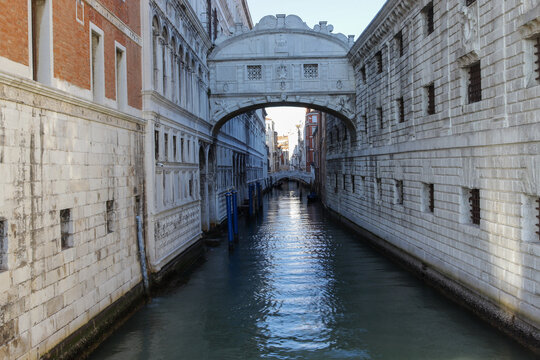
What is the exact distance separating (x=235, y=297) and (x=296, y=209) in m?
24.6

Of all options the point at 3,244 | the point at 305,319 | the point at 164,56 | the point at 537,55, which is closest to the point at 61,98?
the point at 3,244

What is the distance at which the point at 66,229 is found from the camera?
759 cm

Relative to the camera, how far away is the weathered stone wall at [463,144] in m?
7.80

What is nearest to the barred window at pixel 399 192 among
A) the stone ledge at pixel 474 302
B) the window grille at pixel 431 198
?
the stone ledge at pixel 474 302

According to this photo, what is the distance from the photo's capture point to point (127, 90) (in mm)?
10578

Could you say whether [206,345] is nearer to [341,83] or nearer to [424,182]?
[424,182]

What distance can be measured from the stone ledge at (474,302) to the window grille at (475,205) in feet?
4.64

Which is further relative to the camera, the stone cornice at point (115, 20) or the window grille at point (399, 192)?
the window grille at point (399, 192)

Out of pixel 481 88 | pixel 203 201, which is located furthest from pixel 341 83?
pixel 481 88

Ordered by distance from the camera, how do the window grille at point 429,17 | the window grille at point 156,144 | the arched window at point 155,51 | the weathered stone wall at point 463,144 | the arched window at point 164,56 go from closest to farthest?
the weathered stone wall at point 463,144 → the window grille at point 429,17 → the window grille at point 156,144 → the arched window at point 155,51 → the arched window at point 164,56

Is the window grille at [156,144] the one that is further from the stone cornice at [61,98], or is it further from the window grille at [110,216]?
the window grille at [110,216]

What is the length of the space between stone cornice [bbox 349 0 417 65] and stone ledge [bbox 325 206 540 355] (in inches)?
277

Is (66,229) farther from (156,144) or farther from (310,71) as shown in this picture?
(310,71)

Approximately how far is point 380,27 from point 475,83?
23.1ft
